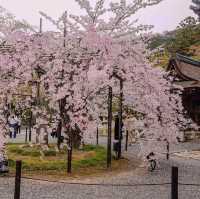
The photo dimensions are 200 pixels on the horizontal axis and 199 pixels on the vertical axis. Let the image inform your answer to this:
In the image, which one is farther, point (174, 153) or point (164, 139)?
point (174, 153)

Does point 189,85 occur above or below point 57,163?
above

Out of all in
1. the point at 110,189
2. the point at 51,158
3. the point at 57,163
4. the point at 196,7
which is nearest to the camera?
the point at 110,189

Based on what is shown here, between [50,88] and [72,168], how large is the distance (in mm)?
4041

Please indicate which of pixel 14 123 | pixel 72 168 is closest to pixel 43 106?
pixel 72 168

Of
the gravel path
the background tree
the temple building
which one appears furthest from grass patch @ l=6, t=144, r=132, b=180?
the background tree

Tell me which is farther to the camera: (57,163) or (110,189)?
(57,163)

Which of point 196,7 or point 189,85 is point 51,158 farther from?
point 196,7

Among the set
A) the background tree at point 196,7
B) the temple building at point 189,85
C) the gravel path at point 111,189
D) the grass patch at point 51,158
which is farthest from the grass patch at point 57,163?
the background tree at point 196,7

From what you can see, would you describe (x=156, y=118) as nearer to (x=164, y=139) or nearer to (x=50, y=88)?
(x=164, y=139)

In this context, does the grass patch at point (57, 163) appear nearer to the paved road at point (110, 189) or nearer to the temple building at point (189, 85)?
the paved road at point (110, 189)

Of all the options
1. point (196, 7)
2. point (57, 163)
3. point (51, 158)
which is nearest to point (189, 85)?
point (51, 158)

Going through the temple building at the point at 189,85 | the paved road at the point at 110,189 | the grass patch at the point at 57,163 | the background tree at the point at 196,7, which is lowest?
the paved road at the point at 110,189

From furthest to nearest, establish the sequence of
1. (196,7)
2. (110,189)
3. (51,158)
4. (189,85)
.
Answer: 1. (196,7)
2. (189,85)
3. (51,158)
4. (110,189)

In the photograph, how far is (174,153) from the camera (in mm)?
21156
